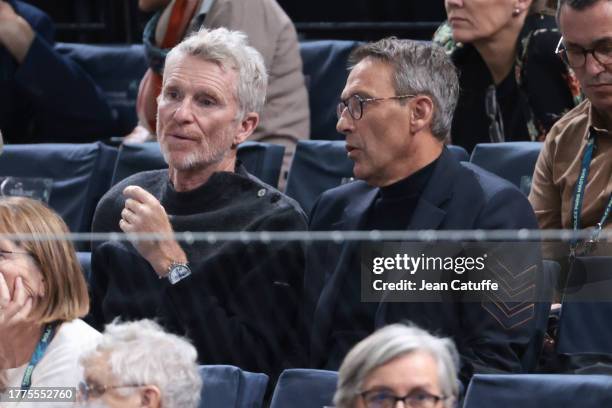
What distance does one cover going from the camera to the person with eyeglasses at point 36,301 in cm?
281

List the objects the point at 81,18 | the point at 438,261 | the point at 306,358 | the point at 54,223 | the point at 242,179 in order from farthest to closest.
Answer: the point at 81,18 → the point at 242,179 → the point at 306,358 → the point at 54,223 → the point at 438,261

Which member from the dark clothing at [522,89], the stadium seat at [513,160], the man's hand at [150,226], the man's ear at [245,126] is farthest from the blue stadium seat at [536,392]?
the dark clothing at [522,89]

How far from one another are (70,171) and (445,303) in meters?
1.84

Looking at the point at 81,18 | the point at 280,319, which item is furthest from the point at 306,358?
the point at 81,18

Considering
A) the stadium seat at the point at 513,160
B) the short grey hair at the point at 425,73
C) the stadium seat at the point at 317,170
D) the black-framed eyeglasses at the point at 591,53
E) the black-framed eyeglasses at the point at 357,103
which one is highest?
the black-framed eyeglasses at the point at 591,53

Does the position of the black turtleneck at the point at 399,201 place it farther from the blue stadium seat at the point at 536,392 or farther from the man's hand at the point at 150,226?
the blue stadium seat at the point at 536,392

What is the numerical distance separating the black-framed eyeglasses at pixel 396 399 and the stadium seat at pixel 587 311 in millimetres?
626

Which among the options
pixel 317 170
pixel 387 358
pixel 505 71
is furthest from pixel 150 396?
pixel 505 71

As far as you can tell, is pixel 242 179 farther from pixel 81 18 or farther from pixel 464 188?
pixel 81 18

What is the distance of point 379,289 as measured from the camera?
→ 289 centimetres

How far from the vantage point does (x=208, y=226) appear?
3.27 m

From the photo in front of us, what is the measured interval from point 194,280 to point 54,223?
37 centimetres

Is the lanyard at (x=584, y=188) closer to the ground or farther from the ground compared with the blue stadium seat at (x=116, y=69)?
farther from the ground

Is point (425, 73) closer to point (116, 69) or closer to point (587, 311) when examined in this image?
point (587, 311)
